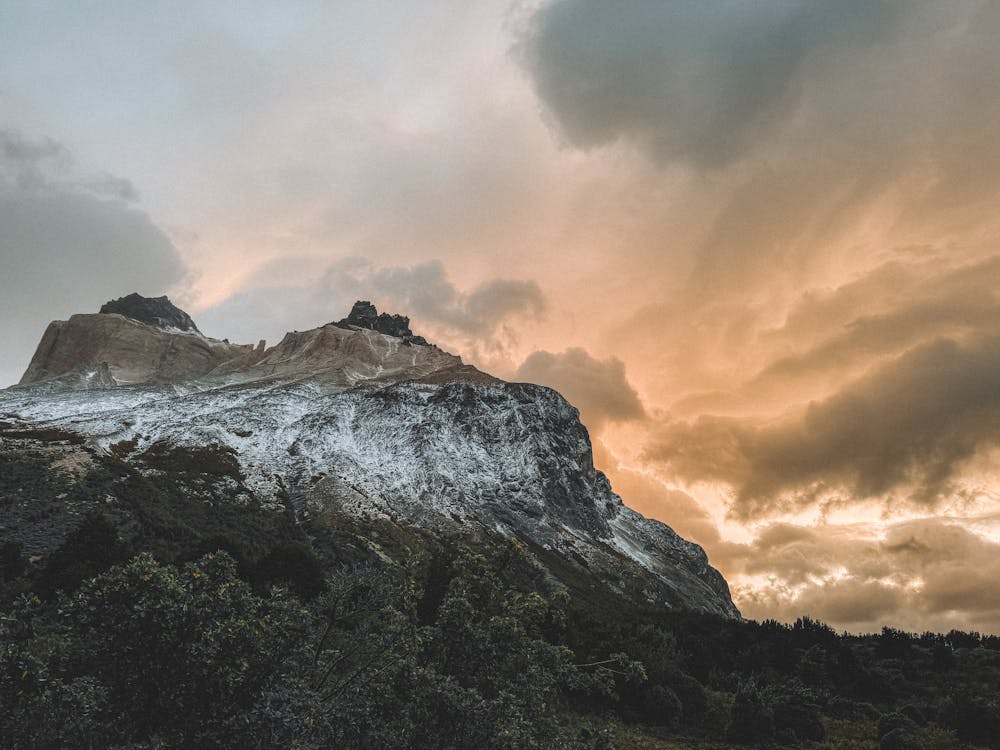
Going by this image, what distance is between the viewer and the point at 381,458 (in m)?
139

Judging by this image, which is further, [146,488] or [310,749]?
[146,488]

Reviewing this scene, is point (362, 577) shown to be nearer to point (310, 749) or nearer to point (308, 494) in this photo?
point (310, 749)

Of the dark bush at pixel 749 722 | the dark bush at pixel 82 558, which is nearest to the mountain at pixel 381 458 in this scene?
the dark bush at pixel 82 558

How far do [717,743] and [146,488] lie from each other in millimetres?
78448

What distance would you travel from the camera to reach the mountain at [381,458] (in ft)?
344

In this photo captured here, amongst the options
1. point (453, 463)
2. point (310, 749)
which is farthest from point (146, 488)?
point (310, 749)

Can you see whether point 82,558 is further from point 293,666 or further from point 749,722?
point 749,722

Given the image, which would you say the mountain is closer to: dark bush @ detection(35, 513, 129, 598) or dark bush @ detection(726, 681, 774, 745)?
dark bush @ detection(35, 513, 129, 598)

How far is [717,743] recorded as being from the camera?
32250 millimetres

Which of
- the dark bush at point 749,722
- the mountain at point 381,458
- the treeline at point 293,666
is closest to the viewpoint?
the treeline at point 293,666

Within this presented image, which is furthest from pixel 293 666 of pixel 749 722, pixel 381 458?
pixel 381 458

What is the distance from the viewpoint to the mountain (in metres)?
105

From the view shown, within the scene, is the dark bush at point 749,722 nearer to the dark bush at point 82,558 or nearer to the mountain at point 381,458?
the dark bush at point 82,558

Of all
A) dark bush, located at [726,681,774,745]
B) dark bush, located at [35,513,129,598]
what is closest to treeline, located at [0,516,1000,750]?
dark bush, located at [726,681,774,745]
